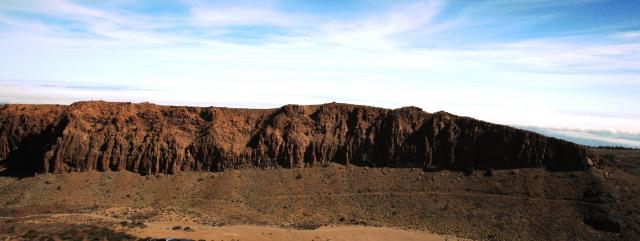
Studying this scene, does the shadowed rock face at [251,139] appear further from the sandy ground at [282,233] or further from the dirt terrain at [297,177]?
the sandy ground at [282,233]

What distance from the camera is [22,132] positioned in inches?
2852

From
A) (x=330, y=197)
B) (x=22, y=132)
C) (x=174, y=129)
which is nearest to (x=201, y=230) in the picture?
(x=330, y=197)

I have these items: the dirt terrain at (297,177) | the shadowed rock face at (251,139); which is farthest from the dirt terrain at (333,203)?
the shadowed rock face at (251,139)

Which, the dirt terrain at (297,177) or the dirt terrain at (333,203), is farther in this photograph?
the dirt terrain at (297,177)

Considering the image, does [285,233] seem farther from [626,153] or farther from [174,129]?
[626,153]

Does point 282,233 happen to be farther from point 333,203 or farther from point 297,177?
point 297,177

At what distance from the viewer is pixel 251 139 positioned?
236 ft

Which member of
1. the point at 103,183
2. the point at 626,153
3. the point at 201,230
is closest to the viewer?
the point at 201,230

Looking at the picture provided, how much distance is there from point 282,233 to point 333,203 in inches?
426

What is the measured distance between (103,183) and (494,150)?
50.1 metres

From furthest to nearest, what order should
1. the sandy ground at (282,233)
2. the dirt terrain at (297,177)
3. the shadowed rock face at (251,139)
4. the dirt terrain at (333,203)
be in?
the shadowed rock face at (251,139), the dirt terrain at (297,177), the dirt terrain at (333,203), the sandy ground at (282,233)

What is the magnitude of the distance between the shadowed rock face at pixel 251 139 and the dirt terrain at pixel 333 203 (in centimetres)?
198

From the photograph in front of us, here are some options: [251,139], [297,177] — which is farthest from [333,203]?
[251,139]

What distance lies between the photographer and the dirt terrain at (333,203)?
52.6 meters
